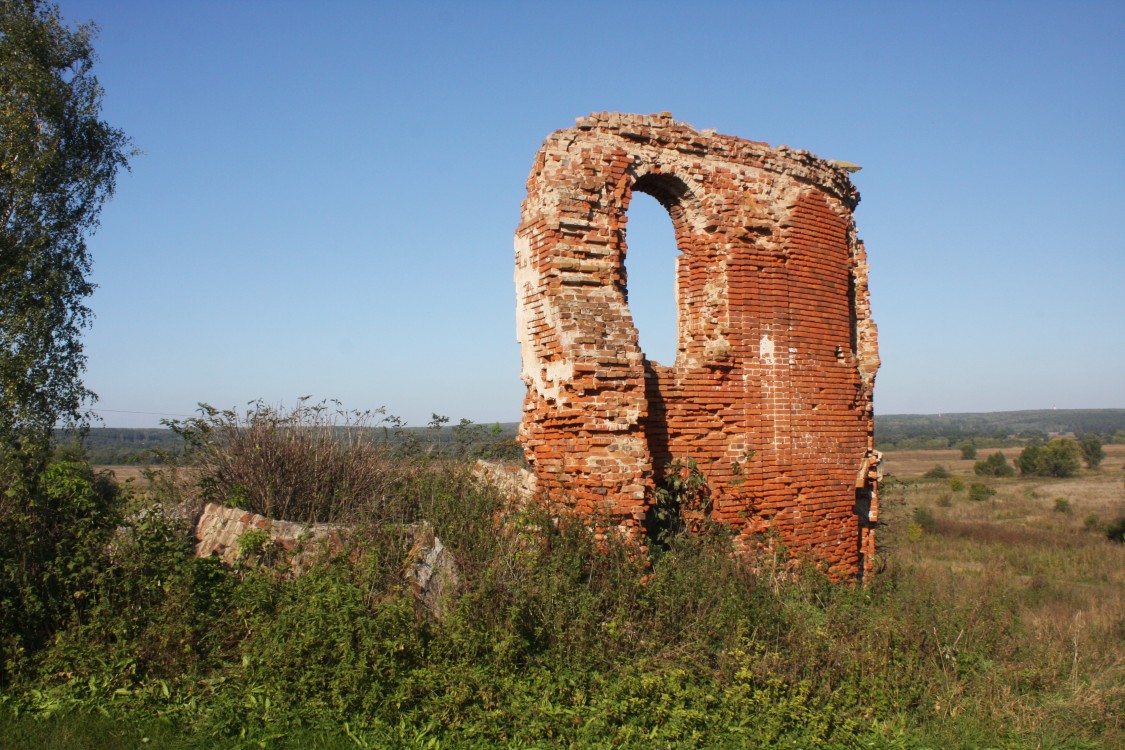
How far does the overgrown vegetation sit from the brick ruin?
0.90 meters

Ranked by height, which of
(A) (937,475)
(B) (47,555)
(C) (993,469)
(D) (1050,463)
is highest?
(B) (47,555)

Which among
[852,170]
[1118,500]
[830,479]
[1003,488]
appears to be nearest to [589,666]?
[830,479]

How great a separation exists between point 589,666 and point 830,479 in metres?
4.28

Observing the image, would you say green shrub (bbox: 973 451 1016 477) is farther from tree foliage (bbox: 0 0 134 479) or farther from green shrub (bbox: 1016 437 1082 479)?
tree foliage (bbox: 0 0 134 479)

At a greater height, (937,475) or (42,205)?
(42,205)

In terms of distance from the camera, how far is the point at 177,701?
4.54 metres

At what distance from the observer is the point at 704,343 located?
314 inches

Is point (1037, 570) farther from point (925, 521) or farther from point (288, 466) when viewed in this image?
point (288, 466)

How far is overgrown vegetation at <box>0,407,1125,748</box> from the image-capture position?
14.6 ft

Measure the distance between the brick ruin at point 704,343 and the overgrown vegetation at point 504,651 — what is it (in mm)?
902

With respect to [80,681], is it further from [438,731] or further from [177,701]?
[438,731]

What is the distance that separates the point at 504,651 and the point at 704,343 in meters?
4.18


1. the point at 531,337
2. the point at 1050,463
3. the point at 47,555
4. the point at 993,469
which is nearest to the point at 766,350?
the point at 531,337

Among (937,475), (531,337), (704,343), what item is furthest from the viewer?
(937,475)
